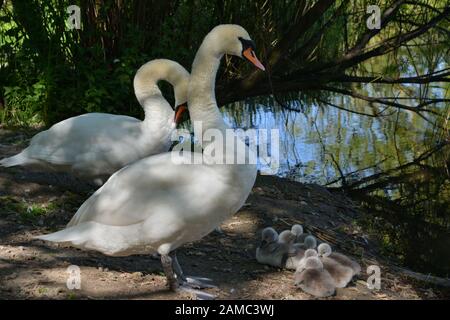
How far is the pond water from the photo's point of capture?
22.2 feet

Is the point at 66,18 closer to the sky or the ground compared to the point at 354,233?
closer to the sky

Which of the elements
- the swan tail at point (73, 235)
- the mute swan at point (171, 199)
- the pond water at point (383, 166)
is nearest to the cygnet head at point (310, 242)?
the pond water at point (383, 166)

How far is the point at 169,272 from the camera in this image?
4.15 metres

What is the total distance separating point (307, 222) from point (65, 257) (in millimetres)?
2515

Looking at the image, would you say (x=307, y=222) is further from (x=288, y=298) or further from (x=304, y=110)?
(x=304, y=110)

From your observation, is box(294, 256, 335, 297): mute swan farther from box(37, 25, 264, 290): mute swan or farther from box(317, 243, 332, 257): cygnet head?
box(37, 25, 264, 290): mute swan

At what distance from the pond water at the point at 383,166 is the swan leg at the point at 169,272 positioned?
2530 mm

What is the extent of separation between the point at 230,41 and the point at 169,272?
1.38 meters

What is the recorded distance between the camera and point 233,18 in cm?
862

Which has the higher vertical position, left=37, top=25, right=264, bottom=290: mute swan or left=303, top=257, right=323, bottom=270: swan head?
left=37, top=25, right=264, bottom=290: mute swan

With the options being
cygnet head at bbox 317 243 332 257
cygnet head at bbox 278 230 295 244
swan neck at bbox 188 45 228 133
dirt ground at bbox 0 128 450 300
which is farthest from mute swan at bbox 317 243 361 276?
swan neck at bbox 188 45 228 133

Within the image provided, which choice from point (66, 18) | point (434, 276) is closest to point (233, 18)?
point (66, 18)

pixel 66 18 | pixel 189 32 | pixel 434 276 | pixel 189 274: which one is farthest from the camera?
pixel 189 32

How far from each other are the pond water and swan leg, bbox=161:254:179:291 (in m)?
2.53
